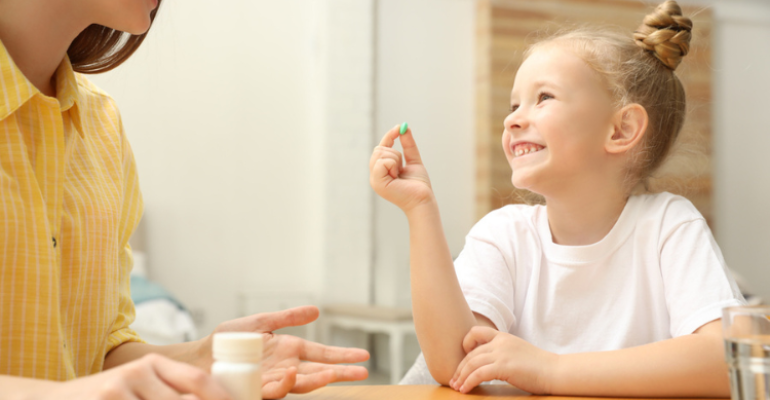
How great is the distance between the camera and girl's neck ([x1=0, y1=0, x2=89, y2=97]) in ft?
2.96

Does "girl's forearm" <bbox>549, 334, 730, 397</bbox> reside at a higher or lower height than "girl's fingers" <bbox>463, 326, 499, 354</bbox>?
lower

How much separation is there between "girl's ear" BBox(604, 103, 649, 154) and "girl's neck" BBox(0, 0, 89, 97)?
2.88 feet

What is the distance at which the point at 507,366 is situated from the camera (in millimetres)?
842

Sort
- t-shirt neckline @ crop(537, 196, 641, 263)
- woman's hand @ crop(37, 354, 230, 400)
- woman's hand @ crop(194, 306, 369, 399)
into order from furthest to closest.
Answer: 1. t-shirt neckline @ crop(537, 196, 641, 263)
2. woman's hand @ crop(194, 306, 369, 399)
3. woman's hand @ crop(37, 354, 230, 400)

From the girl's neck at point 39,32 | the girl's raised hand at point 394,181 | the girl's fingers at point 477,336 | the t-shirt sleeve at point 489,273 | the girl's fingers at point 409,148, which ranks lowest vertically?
the girl's fingers at point 477,336

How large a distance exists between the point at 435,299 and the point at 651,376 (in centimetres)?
30

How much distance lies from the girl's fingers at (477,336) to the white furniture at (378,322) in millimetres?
2638

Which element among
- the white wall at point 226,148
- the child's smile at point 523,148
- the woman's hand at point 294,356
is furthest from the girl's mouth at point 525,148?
the white wall at point 226,148

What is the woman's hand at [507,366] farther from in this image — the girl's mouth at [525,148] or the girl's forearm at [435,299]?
the girl's mouth at [525,148]

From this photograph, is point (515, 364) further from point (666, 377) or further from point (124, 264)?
point (124, 264)

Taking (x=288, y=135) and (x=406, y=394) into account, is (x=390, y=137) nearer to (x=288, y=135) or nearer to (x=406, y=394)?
(x=406, y=394)

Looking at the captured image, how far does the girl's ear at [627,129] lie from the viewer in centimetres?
117

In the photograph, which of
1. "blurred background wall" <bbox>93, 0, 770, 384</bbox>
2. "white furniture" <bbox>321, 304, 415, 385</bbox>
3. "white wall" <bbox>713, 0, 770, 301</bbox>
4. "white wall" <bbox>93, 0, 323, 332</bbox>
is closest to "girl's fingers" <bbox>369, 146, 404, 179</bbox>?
"white furniture" <bbox>321, 304, 415, 385</bbox>

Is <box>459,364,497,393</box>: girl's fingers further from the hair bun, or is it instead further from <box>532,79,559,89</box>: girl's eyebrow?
the hair bun
